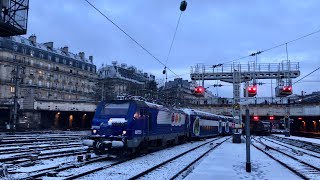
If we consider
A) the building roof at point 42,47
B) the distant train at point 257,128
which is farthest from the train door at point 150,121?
the building roof at point 42,47

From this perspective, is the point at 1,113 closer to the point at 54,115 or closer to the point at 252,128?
the point at 54,115

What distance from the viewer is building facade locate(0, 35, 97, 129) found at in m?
65.2

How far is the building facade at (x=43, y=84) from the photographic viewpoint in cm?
6519

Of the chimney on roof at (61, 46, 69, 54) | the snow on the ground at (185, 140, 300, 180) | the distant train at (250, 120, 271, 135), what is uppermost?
the chimney on roof at (61, 46, 69, 54)

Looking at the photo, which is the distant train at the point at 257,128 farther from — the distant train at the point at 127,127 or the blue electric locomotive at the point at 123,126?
the blue electric locomotive at the point at 123,126

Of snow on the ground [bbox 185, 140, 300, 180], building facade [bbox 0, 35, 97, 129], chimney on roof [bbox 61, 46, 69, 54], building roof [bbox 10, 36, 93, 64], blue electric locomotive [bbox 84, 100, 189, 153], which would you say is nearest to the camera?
snow on the ground [bbox 185, 140, 300, 180]

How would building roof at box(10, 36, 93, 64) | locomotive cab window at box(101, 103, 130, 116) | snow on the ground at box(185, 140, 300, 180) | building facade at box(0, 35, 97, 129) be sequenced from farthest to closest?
building roof at box(10, 36, 93, 64) → building facade at box(0, 35, 97, 129) → locomotive cab window at box(101, 103, 130, 116) → snow on the ground at box(185, 140, 300, 180)

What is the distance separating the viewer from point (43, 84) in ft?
330

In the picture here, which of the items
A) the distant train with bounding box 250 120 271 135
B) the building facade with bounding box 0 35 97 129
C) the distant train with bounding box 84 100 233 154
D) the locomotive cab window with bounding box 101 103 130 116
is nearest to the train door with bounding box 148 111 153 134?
the distant train with bounding box 84 100 233 154

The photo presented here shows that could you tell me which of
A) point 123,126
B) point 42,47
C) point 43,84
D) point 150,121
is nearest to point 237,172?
point 123,126

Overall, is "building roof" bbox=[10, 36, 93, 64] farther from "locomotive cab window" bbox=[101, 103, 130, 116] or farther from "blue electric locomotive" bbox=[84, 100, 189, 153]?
"locomotive cab window" bbox=[101, 103, 130, 116]

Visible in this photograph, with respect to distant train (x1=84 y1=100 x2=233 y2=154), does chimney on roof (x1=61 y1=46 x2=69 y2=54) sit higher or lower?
higher

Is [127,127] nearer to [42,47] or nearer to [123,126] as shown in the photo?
[123,126]

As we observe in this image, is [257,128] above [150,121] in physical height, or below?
below
